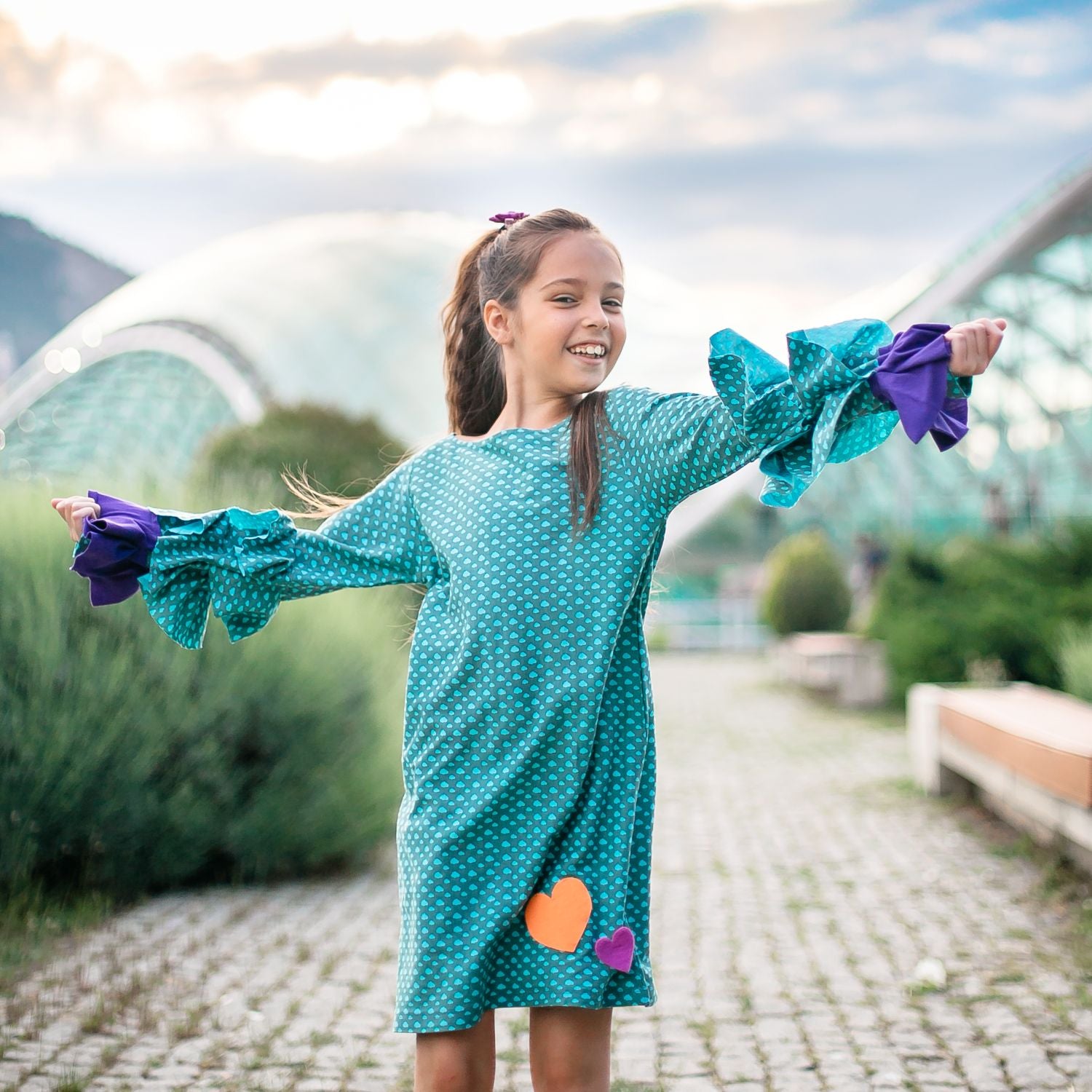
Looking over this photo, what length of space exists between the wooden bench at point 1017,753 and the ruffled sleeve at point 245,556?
8.47ft

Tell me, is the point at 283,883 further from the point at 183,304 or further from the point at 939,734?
the point at 183,304

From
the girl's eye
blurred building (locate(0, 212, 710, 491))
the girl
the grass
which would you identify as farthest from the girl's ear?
blurred building (locate(0, 212, 710, 491))

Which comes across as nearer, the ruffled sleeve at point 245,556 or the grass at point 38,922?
the ruffled sleeve at point 245,556

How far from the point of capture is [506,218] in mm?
2172

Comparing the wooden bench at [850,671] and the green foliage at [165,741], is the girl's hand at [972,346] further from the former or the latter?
the wooden bench at [850,671]

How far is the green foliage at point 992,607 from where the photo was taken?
27.8 ft

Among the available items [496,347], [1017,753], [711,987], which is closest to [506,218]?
[496,347]

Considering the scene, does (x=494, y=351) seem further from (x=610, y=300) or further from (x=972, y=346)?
(x=972, y=346)

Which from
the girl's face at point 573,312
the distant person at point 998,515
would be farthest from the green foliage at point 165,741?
the distant person at point 998,515

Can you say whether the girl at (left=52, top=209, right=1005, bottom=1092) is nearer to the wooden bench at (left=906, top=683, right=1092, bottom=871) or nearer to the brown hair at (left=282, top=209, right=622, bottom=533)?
the brown hair at (left=282, top=209, right=622, bottom=533)

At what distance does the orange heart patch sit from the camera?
1749 millimetres

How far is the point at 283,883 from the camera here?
4488mm

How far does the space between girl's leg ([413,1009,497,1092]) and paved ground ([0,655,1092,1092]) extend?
95 cm

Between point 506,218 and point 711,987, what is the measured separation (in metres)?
2.21
